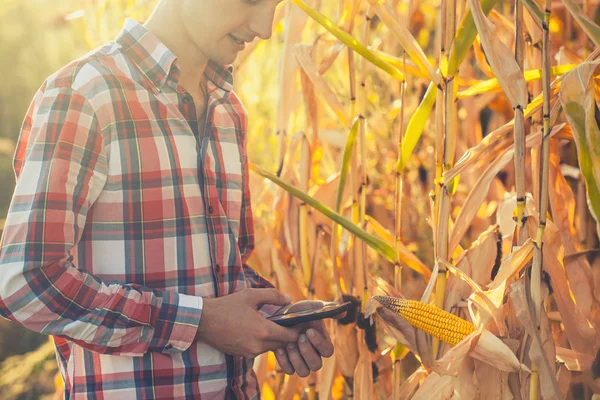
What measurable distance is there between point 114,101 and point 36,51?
2.93 m

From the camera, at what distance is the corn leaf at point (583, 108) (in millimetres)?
687

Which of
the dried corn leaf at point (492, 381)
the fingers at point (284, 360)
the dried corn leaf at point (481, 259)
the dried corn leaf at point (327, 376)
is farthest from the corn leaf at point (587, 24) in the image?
the dried corn leaf at point (327, 376)

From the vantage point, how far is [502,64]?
0.76m

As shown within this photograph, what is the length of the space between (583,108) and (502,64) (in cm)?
12

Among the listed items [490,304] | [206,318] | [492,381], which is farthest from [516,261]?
[206,318]

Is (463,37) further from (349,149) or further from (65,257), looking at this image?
(65,257)

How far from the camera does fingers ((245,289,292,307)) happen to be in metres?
0.77

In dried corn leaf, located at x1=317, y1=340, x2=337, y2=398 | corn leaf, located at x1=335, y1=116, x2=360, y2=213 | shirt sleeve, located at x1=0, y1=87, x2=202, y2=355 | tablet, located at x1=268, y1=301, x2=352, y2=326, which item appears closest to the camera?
shirt sleeve, located at x1=0, y1=87, x2=202, y2=355

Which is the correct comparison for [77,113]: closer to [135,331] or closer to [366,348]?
[135,331]

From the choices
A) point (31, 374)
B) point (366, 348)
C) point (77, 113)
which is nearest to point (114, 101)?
point (77, 113)

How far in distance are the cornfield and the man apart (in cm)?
18

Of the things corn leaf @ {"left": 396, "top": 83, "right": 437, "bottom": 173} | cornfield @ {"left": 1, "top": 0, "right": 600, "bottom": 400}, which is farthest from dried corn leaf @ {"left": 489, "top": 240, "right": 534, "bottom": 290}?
corn leaf @ {"left": 396, "top": 83, "right": 437, "bottom": 173}

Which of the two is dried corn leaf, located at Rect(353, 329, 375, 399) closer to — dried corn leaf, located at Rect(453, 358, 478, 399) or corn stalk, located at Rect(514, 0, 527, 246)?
dried corn leaf, located at Rect(453, 358, 478, 399)

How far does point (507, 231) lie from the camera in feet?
3.31
